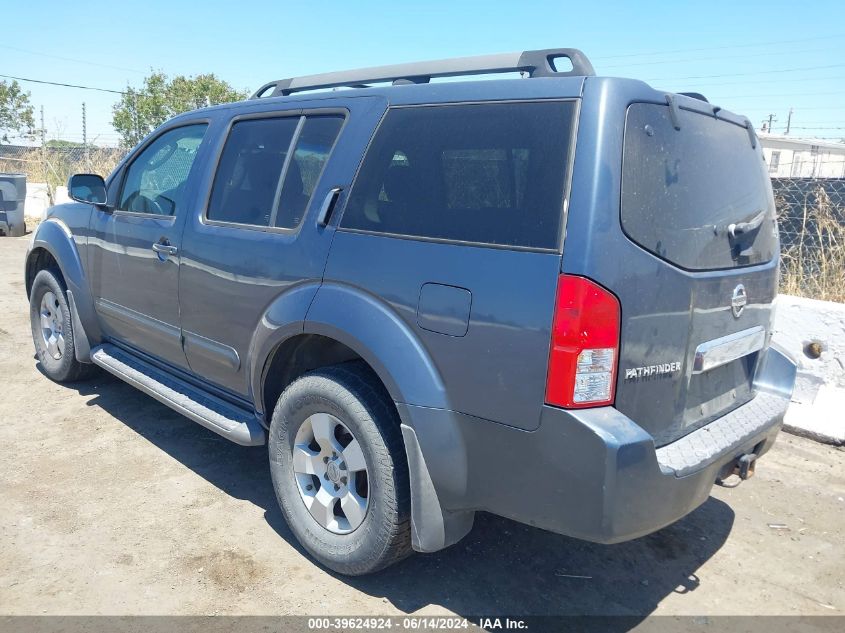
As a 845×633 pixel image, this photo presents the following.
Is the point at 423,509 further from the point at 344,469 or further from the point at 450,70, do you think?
the point at 450,70

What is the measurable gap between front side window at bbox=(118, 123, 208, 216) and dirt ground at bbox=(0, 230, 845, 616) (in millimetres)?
1491

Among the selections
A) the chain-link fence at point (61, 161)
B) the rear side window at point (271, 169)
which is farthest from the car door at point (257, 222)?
the chain-link fence at point (61, 161)

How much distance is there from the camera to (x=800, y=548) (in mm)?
3352

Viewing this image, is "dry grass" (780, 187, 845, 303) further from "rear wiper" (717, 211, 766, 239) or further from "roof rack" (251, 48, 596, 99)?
"roof rack" (251, 48, 596, 99)

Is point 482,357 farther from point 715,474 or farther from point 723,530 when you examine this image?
point 723,530

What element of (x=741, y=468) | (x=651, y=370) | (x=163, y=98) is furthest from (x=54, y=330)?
(x=163, y=98)

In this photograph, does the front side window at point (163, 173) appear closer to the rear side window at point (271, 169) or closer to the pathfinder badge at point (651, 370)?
the rear side window at point (271, 169)

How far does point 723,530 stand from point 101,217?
415 cm

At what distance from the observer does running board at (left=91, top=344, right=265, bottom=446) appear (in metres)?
3.29

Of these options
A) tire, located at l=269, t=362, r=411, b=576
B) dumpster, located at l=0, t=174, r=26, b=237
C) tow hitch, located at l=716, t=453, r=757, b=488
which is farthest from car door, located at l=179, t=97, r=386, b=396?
dumpster, located at l=0, t=174, r=26, b=237

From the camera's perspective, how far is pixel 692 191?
97.5 inches

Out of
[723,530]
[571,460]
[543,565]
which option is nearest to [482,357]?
[571,460]

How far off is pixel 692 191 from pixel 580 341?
82 centimetres

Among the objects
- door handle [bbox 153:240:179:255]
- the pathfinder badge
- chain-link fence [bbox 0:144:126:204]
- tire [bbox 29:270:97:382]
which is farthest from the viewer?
chain-link fence [bbox 0:144:126:204]
